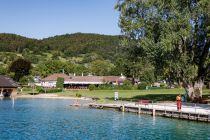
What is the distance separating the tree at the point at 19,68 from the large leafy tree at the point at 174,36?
98.9 meters

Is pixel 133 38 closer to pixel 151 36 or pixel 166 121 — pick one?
pixel 151 36

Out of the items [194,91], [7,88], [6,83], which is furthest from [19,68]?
[194,91]

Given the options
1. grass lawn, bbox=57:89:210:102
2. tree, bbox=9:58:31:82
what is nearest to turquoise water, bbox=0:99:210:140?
grass lawn, bbox=57:89:210:102

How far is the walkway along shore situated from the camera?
44031mm

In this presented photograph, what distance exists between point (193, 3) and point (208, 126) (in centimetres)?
2164

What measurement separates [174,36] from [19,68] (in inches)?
4254

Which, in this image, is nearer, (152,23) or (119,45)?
(152,23)

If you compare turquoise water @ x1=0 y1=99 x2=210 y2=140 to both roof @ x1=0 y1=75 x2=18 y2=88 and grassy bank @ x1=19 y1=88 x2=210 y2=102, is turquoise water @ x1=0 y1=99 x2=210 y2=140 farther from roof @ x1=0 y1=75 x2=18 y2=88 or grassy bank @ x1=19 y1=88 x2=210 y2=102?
roof @ x1=0 y1=75 x2=18 y2=88

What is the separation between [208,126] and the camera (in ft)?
133

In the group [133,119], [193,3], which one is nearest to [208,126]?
[133,119]

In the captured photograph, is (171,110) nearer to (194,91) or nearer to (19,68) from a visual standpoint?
(194,91)

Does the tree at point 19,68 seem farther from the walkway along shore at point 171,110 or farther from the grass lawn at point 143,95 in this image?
the walkway along shore at point 171,110

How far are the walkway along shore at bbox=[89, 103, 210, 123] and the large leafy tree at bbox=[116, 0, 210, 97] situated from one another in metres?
5.97

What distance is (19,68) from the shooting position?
153 metres
